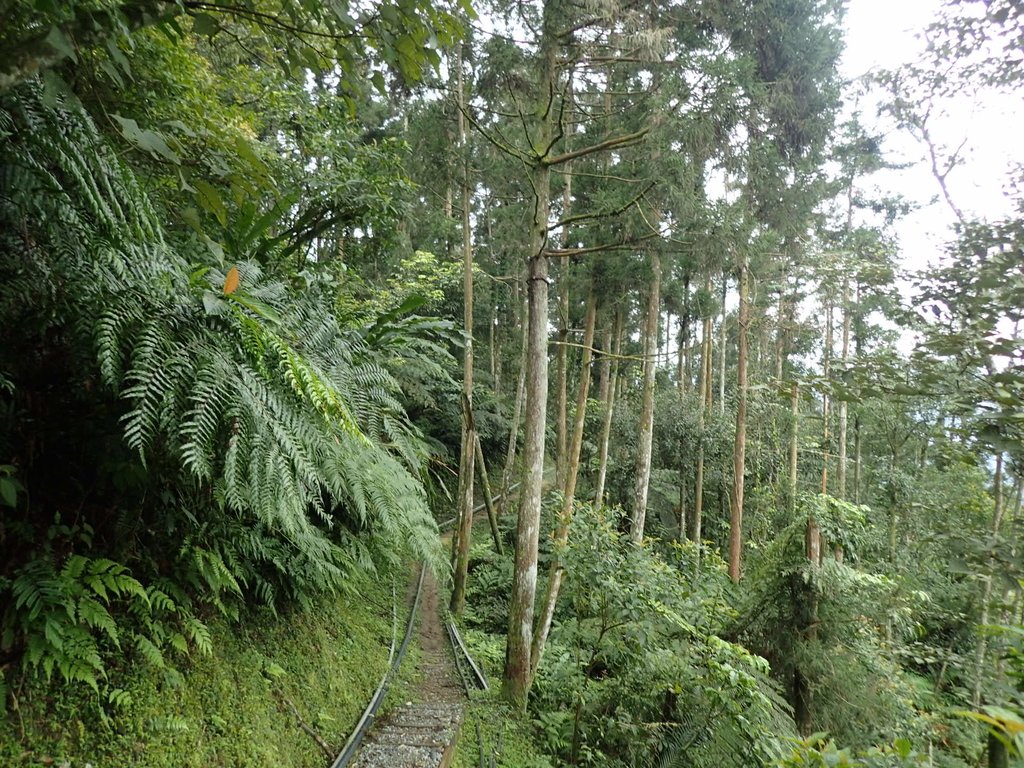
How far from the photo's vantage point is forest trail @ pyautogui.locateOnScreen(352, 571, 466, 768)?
3.85 meters

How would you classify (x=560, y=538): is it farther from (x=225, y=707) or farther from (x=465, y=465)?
(x=465, y=465)

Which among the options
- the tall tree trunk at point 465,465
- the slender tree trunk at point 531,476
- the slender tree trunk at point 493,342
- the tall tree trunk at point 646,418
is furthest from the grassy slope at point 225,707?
the slender tree trunk at point 493,342

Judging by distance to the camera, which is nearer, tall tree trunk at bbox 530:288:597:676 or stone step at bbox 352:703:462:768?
stone step at bbox 352:703:462:768

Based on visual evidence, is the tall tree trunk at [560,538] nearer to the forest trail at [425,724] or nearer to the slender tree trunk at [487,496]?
the forest trail at [425,724]

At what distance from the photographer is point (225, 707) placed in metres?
3.28

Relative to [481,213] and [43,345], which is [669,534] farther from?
[43,345]

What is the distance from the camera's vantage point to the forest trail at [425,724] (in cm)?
385

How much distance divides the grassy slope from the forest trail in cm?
28

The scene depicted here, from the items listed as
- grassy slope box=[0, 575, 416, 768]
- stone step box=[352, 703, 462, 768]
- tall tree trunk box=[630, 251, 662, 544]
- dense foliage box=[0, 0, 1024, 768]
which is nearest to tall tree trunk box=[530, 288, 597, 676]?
dense foliage box=[0, 0, 1024, 768]

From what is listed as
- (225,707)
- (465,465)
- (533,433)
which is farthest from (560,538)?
(465,465)

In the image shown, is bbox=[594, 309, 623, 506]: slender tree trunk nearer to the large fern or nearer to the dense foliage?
the dense foliage

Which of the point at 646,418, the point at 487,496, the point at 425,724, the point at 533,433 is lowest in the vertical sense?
the point at 425,724

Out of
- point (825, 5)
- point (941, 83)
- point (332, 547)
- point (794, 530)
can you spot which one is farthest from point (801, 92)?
point (332, 547)

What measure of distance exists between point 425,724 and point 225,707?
1.95m
